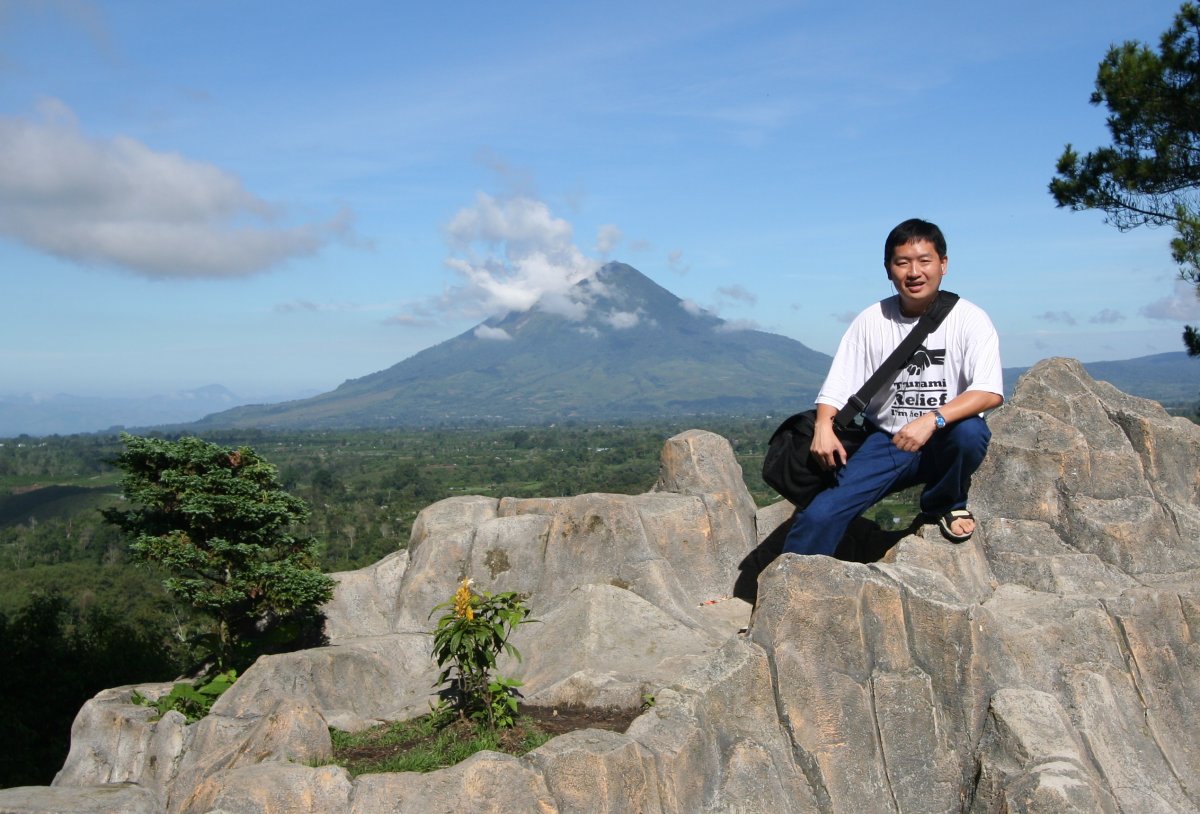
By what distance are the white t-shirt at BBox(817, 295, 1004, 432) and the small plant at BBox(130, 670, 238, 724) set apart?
8693 mm

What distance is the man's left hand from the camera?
8453mm

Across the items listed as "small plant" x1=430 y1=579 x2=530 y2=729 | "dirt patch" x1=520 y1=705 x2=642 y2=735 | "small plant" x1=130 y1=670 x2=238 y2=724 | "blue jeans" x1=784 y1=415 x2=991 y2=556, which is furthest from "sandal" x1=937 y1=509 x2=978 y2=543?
"small plant" x1=130 y1=670 x2=238 y2=724

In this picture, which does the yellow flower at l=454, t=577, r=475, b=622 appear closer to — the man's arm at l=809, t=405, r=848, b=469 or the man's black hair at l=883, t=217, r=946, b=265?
the man's arm at l=809, t=405, r=848, b=469

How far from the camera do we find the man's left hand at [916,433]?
27.7ft

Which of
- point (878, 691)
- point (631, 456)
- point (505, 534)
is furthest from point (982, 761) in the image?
point (631, 456)

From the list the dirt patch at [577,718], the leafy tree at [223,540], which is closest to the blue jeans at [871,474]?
the dirt patch at [577,718]

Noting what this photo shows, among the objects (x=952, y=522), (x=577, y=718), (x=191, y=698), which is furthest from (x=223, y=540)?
(x=952, y=522)

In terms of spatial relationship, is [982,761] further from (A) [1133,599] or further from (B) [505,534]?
(B) [505,534]

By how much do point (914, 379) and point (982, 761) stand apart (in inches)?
126

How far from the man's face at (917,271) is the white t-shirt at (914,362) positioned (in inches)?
8.8

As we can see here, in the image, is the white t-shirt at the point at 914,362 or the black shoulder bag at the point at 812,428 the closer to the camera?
the white t-shirt at the point at 914,362

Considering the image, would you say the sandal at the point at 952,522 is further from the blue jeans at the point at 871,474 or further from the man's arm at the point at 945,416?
the man's arm at the point at 945,416

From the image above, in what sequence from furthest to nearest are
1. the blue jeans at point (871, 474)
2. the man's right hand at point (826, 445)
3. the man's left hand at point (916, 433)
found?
1. the blue jeans at point (871, 474)
2. the man's right hand at point (826, 445)
3. the man's left hand at point (916, 433)

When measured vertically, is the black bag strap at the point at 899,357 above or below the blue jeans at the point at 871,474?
above
